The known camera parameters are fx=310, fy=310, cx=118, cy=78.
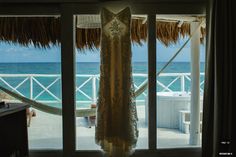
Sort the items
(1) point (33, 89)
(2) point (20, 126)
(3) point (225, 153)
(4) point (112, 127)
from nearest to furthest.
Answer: (2) point (20, 126) < (3) point (225, 153) < (4) point (112, 127) < (1) point (33, 89)

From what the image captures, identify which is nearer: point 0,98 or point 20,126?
point 20,126

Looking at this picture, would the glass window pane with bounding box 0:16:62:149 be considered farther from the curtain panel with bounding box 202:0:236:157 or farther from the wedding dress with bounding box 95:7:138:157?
the curtain panel with bounding box 202:0:236:157

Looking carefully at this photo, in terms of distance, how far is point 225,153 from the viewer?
286 cm

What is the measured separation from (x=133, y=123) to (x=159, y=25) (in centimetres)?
104

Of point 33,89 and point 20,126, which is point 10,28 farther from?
point 20,126

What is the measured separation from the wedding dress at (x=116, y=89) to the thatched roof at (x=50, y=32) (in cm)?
21

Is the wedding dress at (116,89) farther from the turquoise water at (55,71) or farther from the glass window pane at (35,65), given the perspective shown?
the glass window pane at (35,65)

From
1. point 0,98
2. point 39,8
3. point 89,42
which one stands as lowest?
point 0,98

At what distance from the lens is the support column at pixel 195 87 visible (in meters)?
3.25

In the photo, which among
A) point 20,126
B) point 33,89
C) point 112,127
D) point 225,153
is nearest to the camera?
point 20,126

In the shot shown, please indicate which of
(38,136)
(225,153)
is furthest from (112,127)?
(225,153)

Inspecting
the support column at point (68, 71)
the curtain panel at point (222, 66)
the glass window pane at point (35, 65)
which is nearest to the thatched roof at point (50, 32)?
the glass window pane at point (35, 65)

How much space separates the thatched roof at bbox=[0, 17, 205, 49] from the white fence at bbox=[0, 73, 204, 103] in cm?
34

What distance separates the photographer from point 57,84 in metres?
3.23
